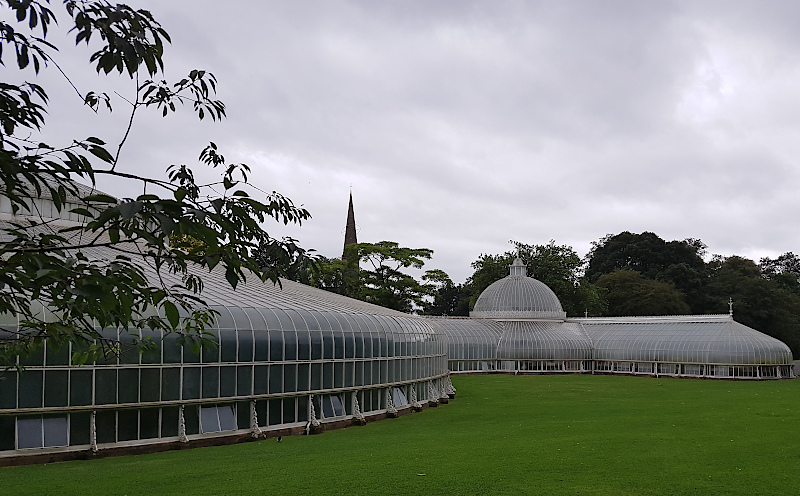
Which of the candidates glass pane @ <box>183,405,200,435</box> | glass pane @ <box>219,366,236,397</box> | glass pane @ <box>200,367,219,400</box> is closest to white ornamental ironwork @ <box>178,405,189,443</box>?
glass pane @ <box>183,405,200,435</box>

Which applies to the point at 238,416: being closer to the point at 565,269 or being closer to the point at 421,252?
the point at 421,252

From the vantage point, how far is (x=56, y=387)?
19969 millimetres

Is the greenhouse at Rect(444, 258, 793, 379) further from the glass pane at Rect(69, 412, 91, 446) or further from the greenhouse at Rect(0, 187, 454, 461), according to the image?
the glass pane at Rect(69, 412, 91, 446)

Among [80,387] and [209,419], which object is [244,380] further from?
[80,387]

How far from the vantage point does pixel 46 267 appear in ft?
17.1

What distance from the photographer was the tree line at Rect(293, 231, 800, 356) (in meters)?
71.5

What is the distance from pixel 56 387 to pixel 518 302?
2059 inches

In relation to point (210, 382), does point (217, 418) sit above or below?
below

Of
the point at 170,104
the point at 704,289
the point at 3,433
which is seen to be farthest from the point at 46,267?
the point at 704,289

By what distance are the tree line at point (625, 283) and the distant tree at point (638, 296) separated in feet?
0.38

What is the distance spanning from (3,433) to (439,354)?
23563mm

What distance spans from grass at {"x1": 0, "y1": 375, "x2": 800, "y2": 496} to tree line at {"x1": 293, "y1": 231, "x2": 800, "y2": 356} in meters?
33.2

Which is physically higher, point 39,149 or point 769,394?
point 39,149

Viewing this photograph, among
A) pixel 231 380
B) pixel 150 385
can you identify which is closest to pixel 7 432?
pixel 150 385
